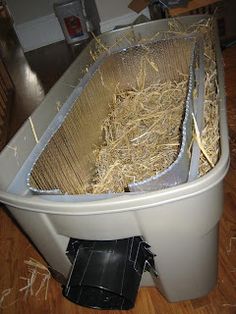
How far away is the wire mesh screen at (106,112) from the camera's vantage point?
83cm

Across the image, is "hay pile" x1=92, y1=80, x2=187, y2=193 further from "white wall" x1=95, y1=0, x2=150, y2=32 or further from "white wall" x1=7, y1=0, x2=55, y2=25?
"white wall" x1=7, y1=0, x2=55, y2=25

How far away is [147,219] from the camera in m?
0.58

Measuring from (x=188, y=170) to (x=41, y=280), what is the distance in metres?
0.73

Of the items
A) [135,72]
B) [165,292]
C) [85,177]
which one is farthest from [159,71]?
[165,292]

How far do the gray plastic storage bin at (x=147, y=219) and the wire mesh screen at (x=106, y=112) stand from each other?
0.25 ft

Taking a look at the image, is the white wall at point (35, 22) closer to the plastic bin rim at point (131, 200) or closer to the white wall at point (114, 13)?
the white wall at point (114, 13)

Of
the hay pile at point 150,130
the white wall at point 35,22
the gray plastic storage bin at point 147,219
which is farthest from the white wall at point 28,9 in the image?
the gray plastic storage bin at point 147,219

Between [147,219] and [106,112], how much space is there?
711 mm

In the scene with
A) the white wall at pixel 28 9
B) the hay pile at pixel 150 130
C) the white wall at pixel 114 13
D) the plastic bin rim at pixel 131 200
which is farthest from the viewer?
the white wall at pixel 28 9

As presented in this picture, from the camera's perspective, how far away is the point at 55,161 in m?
0.84

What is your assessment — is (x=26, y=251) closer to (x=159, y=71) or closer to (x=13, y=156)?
(x=13, y=156)

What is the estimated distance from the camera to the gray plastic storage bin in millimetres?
538

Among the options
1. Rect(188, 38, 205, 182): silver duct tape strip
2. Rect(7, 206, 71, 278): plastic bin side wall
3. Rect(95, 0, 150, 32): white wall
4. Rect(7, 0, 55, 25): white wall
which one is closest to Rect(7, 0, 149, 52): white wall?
Rect(7, 0, 55, 25): white wall

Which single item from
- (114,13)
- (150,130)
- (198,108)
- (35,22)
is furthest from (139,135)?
(35,22)
